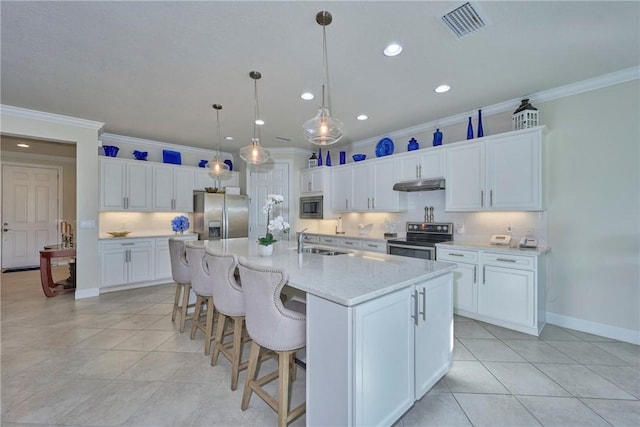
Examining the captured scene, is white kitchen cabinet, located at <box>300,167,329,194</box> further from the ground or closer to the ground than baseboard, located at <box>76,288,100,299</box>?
further from the ground

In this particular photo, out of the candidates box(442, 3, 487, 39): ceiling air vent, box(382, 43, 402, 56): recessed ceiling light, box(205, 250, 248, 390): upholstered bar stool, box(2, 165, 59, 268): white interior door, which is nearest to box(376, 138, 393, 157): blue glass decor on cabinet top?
box(382, 43, 402, 56): recessed ceiling light

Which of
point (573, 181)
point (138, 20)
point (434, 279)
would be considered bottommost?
point (434, 279)

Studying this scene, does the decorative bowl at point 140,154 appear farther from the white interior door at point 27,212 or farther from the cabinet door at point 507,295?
the cabinet door at point 507,295

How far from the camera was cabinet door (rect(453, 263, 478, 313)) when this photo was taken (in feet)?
10.9

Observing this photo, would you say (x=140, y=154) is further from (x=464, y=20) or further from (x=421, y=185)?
(x=464, y=20)

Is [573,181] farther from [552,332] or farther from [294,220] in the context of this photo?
[294,220]

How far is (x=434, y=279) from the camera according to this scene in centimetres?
196

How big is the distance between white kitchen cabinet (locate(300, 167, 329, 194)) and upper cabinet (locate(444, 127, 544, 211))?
2.34m

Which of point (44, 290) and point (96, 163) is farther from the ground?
point (96, 163)

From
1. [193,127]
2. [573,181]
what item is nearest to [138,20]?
[193,127]

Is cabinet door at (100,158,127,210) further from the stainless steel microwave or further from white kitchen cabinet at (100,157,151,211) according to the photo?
the stainless steel microwave

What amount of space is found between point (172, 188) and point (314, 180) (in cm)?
280

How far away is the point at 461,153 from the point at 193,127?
4133 millimetres

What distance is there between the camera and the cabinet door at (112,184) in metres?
4.68
